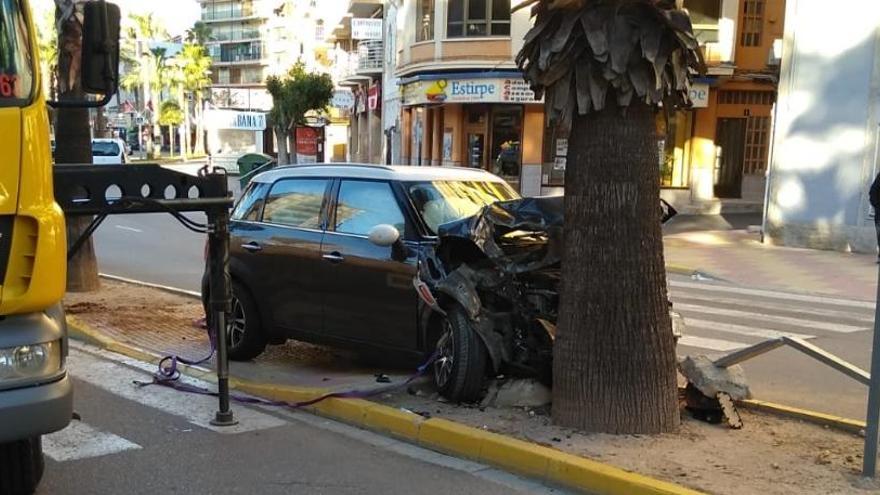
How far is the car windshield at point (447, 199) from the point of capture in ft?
22.0

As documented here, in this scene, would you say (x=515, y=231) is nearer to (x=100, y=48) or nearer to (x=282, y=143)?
(x=100, y=48)

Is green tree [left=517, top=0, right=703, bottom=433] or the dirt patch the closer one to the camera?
the dirt patch

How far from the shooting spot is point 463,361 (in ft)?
18.8

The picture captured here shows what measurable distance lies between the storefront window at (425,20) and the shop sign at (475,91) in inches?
73.1

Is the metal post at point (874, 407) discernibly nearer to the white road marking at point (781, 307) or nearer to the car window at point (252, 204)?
the car window at point (252, 204)

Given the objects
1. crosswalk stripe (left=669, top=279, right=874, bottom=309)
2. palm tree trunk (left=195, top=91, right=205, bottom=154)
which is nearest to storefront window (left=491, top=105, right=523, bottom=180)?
crosswalk stripe (left=669, top=279, right=874, bottom=309)

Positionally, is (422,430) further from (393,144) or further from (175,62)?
(175,62)

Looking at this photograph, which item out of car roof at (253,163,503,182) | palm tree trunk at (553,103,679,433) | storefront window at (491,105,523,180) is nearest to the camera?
palm tree trunk at (553,103,679,433)

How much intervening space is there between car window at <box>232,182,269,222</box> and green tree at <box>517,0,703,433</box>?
3456 mm

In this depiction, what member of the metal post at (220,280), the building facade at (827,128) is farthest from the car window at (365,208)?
the building facade at (827,128)

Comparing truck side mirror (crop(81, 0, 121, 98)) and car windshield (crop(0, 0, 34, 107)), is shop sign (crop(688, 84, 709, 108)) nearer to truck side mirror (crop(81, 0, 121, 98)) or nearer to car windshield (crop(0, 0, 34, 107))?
truck side mirror (crop(81, 0, 121, 98))

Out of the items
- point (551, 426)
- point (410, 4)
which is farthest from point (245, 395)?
point (410, 4)

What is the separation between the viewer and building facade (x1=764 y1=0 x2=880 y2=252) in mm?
16625

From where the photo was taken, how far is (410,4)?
3109cm
